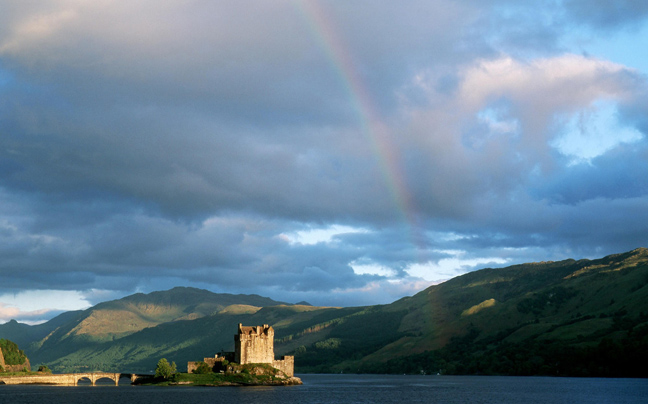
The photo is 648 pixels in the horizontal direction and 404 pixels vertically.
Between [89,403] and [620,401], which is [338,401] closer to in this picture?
[89,403]

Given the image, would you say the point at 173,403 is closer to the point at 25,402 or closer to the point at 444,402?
the point at 25,402

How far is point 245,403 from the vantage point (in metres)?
180

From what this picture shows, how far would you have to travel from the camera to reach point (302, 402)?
18550 cm

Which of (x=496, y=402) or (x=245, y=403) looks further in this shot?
(x=496, y=402)

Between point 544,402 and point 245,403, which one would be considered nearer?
point 245,403

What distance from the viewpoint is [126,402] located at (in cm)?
18775

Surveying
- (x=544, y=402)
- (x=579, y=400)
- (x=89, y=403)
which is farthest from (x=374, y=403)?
(x=89, y=403)

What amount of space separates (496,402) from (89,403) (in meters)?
124

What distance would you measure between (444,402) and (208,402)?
73.6 meters

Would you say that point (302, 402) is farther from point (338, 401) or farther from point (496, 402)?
point (496, 402)

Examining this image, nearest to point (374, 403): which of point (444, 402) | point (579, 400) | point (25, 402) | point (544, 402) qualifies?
point (444, 402)

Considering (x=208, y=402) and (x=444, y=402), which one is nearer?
(x=208, y=402)

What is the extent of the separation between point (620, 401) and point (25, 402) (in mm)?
180653

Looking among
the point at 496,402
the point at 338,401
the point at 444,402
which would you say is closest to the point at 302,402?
the point at 338,401
